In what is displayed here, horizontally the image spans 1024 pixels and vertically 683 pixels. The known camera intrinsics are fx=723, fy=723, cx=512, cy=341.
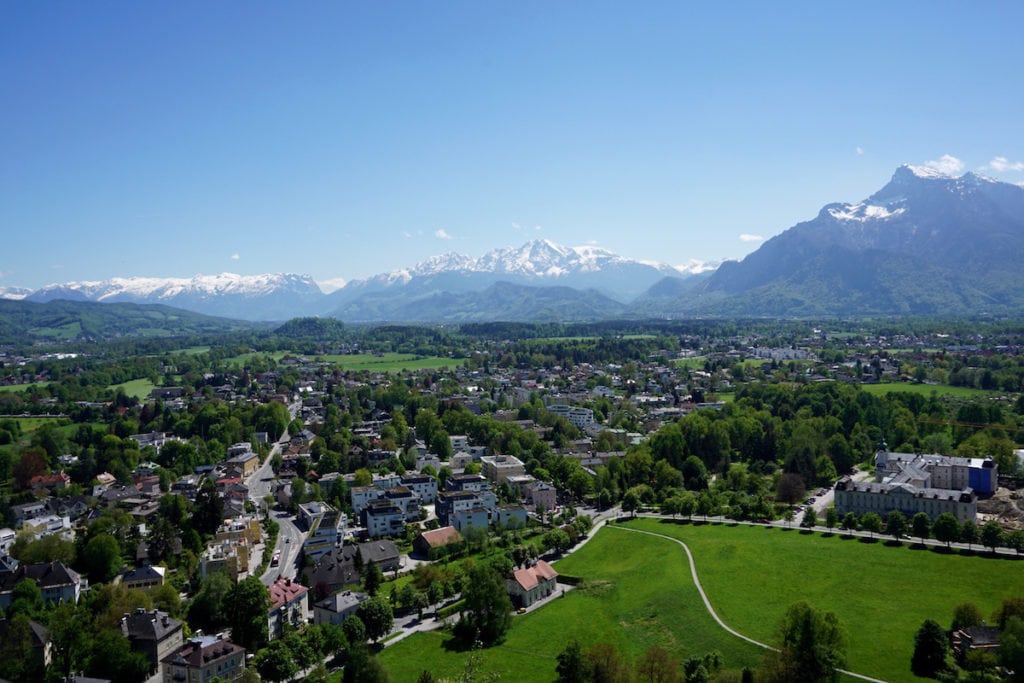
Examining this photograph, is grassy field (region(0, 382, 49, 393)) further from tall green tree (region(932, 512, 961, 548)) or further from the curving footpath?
tall green tree (region(932, 512, 961, 548))

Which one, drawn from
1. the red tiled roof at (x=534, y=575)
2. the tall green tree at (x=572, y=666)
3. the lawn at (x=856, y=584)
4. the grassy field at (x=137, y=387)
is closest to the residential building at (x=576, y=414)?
the lawn at (x=856, y=584)

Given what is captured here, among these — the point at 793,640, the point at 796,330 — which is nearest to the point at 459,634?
the point at 793,640

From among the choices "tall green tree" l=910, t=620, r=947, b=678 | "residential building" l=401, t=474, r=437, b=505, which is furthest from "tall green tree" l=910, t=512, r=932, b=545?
"residential building" l=401, t=474, r=437, b=505

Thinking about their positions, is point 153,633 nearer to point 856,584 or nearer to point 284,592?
point 284,592

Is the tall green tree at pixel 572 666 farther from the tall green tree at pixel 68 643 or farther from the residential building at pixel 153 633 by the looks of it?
the tall green tree at pixel 68 643

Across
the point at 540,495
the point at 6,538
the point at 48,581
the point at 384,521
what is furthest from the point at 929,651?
the point at 6,538
